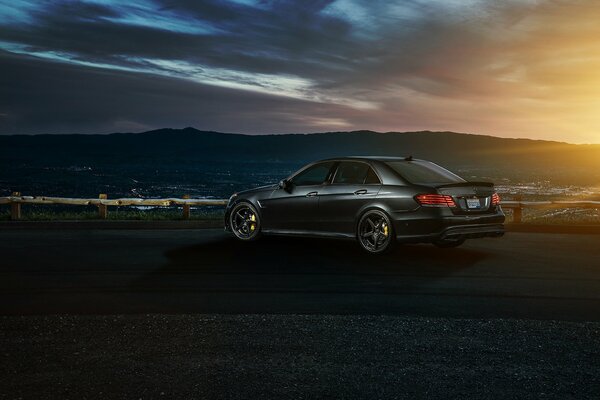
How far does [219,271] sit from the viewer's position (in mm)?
11008

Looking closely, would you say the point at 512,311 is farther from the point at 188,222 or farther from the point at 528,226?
the point at 188,222

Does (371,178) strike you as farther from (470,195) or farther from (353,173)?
(470,195)

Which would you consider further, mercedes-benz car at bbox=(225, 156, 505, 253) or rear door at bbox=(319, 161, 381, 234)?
rear door at bbox=(319, 161, 381, 234)

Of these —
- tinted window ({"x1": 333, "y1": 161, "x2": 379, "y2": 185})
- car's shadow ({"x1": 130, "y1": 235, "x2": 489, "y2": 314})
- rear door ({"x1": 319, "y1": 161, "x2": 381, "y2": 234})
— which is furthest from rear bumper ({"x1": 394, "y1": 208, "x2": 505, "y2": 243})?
tinted window ({"x1": 333, "y1": 161, "x2": 379, "y2": 185})

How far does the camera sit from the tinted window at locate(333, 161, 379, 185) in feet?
43.4

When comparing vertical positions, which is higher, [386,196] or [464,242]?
[386,196]

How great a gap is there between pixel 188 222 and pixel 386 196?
810 centimetres

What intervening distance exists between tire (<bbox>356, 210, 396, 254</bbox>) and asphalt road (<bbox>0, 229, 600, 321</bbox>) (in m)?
0.24

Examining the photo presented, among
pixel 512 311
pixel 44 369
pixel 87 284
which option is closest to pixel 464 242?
pixel 512 311

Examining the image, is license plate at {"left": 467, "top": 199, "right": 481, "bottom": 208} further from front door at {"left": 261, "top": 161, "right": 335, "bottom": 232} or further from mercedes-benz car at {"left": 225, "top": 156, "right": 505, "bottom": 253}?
front door at {"left": 261, "top": 161, "right": 335, "bottom": 232}

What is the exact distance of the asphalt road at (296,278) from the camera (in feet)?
27.5

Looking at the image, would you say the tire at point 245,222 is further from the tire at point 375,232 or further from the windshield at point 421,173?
the windshield at point 421,173

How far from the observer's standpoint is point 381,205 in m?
12.6

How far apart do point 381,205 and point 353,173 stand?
1.18 m
